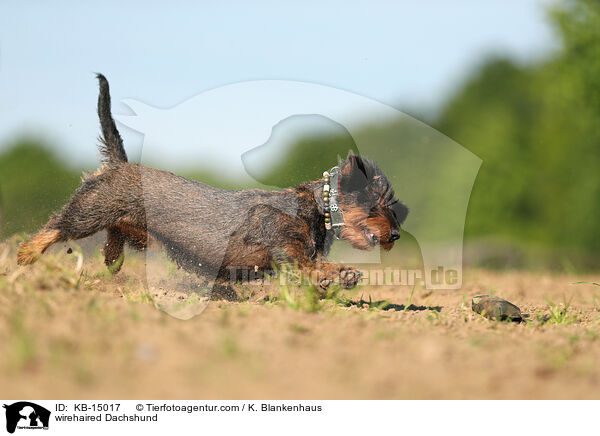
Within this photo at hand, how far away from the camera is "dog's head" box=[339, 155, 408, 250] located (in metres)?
5.70

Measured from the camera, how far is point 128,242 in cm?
636

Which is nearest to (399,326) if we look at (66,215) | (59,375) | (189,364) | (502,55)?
(189,364)

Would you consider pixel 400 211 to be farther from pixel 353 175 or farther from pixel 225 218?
pixel 225 218

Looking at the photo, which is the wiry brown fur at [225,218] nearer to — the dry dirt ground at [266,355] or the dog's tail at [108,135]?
the dog's tail at [108,135]

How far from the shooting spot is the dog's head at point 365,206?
5.70 m

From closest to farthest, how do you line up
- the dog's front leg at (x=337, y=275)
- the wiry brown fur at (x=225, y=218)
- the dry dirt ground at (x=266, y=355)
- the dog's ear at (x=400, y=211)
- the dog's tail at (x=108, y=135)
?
the dry dirt ground at (x=266, y=355)
the dog's front leg at (x=337, y=275)
the wiry brown fur at (x=225, y=218)
the dog's ear at (x=400, y=211)
the dog's tail at (x=108, y=135)

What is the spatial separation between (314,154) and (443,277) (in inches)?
149

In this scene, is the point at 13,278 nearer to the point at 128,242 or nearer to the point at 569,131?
the point at 128,242

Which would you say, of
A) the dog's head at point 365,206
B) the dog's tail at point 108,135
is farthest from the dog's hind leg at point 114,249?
the dog's head at point 365,206

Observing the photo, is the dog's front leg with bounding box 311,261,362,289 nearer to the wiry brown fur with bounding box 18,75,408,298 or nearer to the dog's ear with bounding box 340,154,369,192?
the wiry brown fur with bounding box 18,75,408,298
